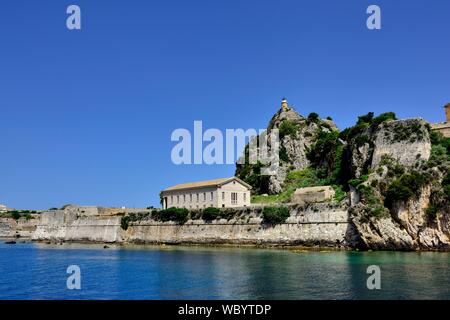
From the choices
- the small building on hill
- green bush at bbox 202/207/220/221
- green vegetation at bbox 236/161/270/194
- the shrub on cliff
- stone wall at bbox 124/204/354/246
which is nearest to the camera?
stone wall at bbox 124/204/354/246

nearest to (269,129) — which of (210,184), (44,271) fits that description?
(210,184)

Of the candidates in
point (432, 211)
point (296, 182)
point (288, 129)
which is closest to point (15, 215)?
point (288, 129)

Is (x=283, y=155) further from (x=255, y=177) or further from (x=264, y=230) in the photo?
(x=264, y=230)

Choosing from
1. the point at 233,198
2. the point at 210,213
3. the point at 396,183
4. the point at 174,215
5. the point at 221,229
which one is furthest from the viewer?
the point at 233,198

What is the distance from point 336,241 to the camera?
39.2m

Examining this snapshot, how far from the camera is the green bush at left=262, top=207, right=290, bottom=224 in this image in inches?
1686

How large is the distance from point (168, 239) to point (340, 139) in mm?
22987

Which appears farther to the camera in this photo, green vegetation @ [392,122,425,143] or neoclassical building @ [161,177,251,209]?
neoclassical building @ [161,177,251,209]

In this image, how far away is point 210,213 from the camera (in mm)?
48438

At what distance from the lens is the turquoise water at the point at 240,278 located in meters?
18.4

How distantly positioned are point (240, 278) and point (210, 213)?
2584 centimetres

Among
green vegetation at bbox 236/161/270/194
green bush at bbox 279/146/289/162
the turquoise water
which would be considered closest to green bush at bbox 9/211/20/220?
Answer: green vegetation at bbox 236/161/270/194

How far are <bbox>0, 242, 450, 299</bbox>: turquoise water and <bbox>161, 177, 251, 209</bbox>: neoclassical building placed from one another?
20680 mm

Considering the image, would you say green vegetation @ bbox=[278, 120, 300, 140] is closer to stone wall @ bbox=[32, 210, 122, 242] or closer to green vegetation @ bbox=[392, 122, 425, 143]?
green vegetation @ bbox=[392, 122, 425, 143]
